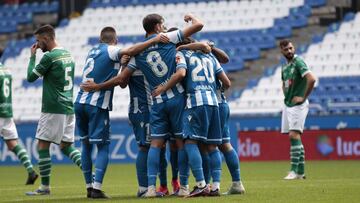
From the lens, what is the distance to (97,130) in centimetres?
1145

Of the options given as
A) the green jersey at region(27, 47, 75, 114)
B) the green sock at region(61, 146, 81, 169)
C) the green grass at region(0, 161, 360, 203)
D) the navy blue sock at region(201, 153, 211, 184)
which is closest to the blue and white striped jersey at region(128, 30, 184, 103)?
the navy blue sock at region(201, 153, 211, 184)

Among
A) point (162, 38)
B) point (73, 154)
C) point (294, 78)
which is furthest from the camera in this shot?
point (294, 78)

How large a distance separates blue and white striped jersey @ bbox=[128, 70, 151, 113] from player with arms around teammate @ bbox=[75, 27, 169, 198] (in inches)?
10.3

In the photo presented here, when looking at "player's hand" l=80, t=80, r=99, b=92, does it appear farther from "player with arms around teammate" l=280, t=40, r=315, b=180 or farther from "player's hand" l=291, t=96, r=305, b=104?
"player's hand" l=291, t=96, r=305, b=104

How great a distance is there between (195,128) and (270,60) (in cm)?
1775

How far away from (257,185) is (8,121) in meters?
4.67

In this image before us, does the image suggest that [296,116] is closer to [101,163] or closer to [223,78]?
[223,78]

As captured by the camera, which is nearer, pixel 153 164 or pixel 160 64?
pixel 153 164

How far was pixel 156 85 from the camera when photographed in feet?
36.7

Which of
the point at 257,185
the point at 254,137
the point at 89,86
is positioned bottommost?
the point at 257,185

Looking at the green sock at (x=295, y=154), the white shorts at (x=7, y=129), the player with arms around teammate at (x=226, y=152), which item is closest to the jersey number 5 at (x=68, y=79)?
the player with arms around teammate at (x=226, y=152)

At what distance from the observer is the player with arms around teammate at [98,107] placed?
11.4 meters

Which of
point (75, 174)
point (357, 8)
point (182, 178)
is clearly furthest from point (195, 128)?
point (357, 8)

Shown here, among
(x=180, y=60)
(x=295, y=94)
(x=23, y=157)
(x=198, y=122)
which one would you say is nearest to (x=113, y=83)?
(x=180, y=60)
